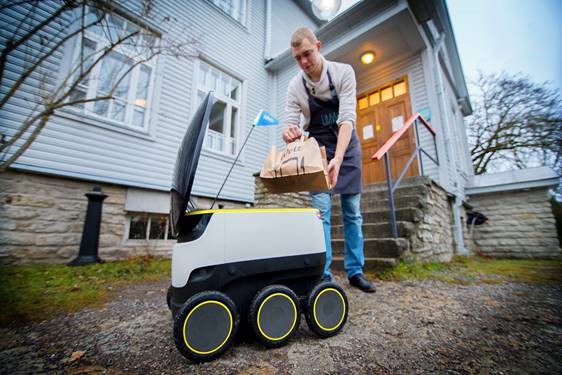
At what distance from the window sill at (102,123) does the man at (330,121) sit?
3.34 meters

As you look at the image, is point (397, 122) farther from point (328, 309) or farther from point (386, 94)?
point (328, 309)

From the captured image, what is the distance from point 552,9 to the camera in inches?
43.5

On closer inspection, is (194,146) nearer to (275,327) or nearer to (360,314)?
(275,327)

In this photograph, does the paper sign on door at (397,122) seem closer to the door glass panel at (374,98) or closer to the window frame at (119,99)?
the door glass panel at (374,98)

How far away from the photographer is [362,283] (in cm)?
181

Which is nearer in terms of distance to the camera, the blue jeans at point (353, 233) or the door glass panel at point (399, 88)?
the blue jeans at point (353, 233)

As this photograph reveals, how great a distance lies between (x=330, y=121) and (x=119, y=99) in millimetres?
3163

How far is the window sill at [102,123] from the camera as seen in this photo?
3.34 meters

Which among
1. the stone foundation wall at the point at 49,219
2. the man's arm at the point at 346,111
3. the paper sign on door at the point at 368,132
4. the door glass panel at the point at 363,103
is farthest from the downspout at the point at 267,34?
the man's arm at the point at 346,111

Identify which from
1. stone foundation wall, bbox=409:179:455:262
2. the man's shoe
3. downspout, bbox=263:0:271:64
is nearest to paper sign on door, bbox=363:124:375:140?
stone foundation wall, bbox=409:179:455:262

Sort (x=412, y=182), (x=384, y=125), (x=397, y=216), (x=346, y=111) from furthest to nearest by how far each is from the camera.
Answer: (x=384, y=125) < (x=412, y=182) < (x=397, y=216) < (x=346, y=111)

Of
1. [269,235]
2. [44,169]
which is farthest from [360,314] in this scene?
[44,169]

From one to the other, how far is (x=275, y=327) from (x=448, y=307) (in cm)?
121

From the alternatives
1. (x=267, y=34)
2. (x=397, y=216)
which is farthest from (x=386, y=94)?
(x=267, y=34)
